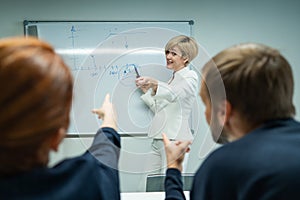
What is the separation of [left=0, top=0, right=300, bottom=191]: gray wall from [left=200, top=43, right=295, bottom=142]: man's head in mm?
2179

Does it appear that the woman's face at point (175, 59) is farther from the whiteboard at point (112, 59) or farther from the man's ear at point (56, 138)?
the man's ear at point (56, 138)

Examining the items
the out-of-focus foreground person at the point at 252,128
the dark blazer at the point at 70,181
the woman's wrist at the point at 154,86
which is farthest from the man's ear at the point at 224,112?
the woman's wrist at the point at 154,86

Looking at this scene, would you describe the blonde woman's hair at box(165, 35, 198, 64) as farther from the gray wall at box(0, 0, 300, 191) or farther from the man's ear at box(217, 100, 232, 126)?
the gray wall at box(0, 0, 300, 191)

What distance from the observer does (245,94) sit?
0.80m

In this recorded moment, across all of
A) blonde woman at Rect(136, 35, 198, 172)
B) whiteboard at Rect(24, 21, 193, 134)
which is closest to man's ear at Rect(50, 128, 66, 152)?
whiteboard at Rect(24, 21, 193, 134)

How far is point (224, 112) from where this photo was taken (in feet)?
2.82

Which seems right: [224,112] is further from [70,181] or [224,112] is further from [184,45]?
[184,45]

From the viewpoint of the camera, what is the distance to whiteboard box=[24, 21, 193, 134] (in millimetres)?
1336

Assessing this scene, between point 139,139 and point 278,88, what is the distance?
62 centimetres

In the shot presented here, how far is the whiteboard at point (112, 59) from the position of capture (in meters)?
1.34

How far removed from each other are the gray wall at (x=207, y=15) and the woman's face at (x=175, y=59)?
1513 mm

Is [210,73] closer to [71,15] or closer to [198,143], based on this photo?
[198,143]

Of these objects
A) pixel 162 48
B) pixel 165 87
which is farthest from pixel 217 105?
pixel 162 48

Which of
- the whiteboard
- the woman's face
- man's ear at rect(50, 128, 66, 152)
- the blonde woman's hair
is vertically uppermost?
the blonde woman's hair
